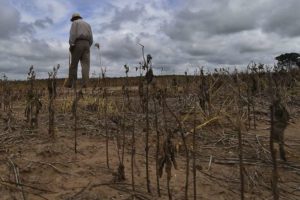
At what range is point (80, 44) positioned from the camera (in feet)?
28.6

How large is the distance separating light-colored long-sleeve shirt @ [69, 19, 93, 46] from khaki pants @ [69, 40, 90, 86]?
92mm

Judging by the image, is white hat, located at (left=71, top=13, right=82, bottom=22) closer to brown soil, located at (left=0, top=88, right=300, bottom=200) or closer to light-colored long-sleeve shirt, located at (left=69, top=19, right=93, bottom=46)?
light-colored long-sleeve shirt, located at (left=69, top=19, right=93, bottom=46)

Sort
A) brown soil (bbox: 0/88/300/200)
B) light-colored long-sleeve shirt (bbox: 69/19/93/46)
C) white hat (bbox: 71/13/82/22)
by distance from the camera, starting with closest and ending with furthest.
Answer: brown soil (bbox: 0/88/300/200) → light-colored long-sleeve shirt (bbox: 69/19/93/46) → white hat (bbox: 71/13/82/22)

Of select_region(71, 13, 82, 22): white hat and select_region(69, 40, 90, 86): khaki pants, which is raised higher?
select_region(71, 13, 82, 22): white hat

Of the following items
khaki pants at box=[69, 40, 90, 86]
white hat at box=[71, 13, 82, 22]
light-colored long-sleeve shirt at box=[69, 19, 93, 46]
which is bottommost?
khaki pants at box=[69, 40, 90, 86]

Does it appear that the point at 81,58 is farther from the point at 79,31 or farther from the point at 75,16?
the point at 75,16

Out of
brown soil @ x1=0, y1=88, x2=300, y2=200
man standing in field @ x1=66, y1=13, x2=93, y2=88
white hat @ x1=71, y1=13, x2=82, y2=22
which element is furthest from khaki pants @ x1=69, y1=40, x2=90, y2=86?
brown soil @ x1=0, y1=88, x2=300, y2=200

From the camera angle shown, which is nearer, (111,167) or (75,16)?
(111,167)

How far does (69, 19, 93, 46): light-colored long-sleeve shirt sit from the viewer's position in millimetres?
8648

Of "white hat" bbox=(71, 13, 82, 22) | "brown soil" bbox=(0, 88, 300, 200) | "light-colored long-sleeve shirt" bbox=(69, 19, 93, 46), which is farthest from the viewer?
"white hat" bbox=(71, 13, 82, 22)

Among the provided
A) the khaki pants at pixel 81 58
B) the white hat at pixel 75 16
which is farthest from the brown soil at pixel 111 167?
the white hat at pixel 75 16

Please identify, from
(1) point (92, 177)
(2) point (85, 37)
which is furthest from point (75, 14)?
(1) point (92, 177)

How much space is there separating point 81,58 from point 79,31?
0.62 metres

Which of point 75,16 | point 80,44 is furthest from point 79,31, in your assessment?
point 75,16
